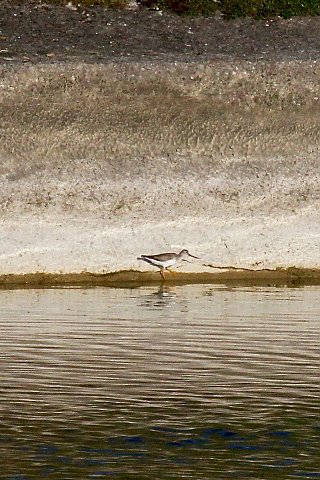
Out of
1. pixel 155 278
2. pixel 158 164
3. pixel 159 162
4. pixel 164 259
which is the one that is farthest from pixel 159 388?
pixel 159 162

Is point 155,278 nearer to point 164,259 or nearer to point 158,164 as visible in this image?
point 164,259

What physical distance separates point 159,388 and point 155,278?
580 inches

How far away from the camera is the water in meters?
13.5

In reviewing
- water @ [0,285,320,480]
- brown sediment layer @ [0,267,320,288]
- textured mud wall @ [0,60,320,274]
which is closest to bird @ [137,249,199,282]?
brown sediment layer @ [0,267,320,288]

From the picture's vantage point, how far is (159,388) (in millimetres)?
17500

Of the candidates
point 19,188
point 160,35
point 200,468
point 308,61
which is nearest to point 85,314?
point 19,188

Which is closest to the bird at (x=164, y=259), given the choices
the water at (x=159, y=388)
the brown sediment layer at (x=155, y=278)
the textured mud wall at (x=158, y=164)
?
the brown sediment layer at (x=155, y=278)

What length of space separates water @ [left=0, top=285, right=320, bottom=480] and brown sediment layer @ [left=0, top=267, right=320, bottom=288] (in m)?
3.36

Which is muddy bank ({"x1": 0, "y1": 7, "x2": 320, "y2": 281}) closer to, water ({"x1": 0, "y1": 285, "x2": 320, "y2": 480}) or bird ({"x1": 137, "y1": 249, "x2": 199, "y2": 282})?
bird ({"x1": 137, "y1": 249, "x2": 199, "y2": 282})

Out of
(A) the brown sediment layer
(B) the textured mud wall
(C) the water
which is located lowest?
(C) the water

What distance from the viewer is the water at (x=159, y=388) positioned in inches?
532

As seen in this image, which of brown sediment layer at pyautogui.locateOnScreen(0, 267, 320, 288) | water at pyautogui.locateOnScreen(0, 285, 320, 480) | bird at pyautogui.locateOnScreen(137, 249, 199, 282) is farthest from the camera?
bird at pyautogui.locateOnScreen(137, 249, 199, 282)

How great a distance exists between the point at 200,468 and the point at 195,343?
8342 mm

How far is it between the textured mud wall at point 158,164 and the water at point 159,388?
212 inches
